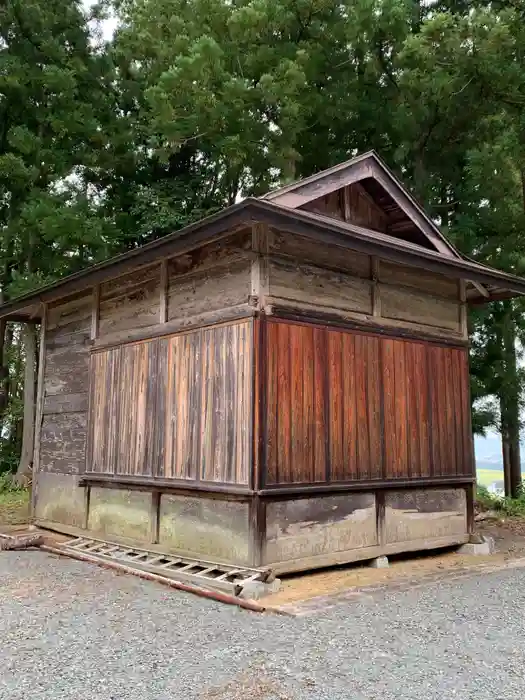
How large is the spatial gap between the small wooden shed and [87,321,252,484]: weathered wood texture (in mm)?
22

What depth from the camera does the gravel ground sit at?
3.52 m

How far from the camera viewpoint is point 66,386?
9.48m

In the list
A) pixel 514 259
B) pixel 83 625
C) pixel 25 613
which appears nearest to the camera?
pixel 83 625

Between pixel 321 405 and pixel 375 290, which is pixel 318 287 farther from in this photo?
pixel 321 405

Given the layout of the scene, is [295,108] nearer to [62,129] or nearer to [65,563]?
[62,129]

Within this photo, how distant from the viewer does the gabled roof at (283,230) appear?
19.0ft

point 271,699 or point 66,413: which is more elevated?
point 66,413

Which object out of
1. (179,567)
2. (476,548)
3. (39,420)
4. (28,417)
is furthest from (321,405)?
(28,417)

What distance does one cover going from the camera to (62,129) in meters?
15.4

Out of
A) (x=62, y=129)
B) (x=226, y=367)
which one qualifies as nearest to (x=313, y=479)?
(x=226, y=367)

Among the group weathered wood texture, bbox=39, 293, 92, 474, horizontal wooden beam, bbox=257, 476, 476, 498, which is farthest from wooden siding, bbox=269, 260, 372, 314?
weathered wood texture, bbox=39, 293, 92, 474

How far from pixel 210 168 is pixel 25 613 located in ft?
49.8

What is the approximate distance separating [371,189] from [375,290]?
1.77 meters

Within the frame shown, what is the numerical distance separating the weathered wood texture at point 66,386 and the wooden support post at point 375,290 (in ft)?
13.9
